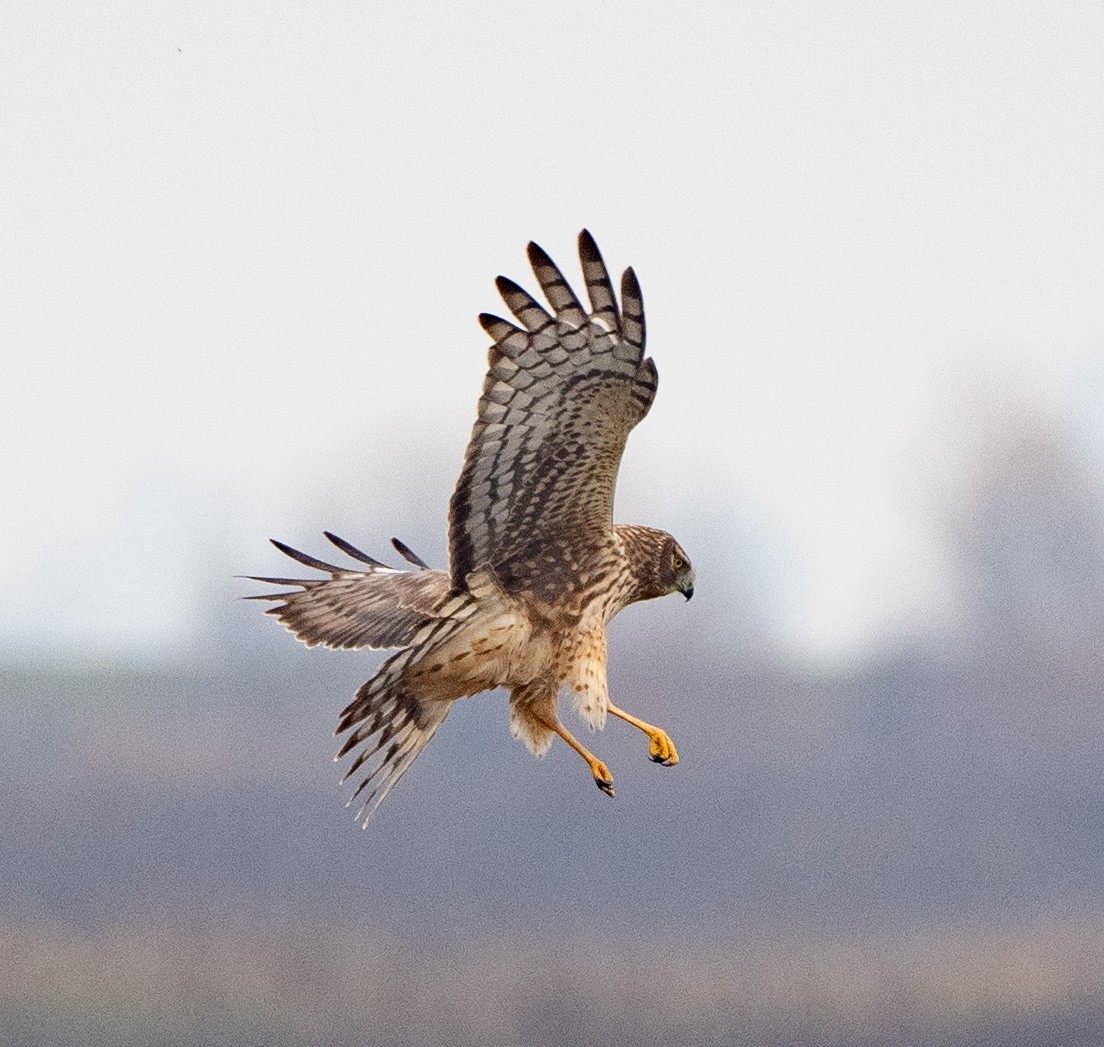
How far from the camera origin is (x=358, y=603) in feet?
20.2

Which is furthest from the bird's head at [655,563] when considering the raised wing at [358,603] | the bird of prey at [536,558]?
the raised wing at [358,603]

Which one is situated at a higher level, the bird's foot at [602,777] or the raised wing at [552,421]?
the raised wing at [552,421]

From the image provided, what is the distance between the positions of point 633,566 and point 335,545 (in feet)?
4.70

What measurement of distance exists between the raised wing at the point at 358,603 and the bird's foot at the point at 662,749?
849 millimetres

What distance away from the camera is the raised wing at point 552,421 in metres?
5.04

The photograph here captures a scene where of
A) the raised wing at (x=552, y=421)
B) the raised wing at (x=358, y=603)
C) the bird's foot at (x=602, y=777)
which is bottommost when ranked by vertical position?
the bird's foot at (x=602, y=777)

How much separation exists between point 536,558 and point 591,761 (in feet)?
2.37

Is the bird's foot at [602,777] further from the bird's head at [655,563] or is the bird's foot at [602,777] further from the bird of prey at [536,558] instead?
the bird's head at [655,563]

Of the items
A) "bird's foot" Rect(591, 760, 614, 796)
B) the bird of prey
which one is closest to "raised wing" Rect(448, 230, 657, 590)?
the bird of prey

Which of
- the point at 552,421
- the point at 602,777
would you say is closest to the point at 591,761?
the point at 602,777

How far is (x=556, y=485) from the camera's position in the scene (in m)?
5.50

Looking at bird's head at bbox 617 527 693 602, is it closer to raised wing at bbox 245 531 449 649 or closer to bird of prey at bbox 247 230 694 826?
bird of prey at bbox 247 230 694 826

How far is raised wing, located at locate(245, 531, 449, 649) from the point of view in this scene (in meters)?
5.85

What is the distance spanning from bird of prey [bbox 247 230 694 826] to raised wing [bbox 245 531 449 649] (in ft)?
0.04
